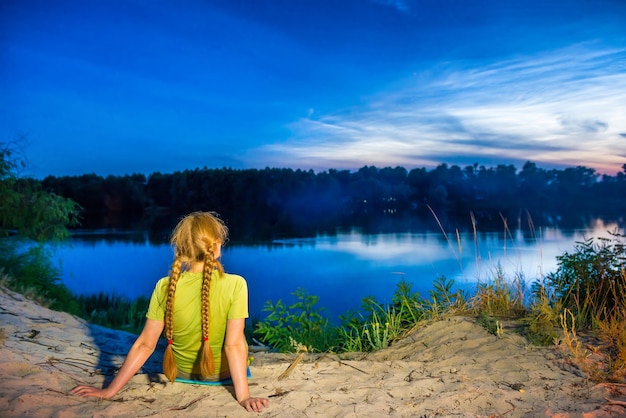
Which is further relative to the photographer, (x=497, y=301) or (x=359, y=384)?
(x=497, y=301)

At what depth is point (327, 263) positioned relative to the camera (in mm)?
21328

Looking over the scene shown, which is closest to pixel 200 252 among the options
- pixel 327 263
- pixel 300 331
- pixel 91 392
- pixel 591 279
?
pixel 91 392

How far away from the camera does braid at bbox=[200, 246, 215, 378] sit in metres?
3.27

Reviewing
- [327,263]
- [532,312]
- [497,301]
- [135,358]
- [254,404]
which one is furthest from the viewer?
[327,263]

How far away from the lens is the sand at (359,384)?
327 cm

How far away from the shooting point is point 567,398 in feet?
11.4

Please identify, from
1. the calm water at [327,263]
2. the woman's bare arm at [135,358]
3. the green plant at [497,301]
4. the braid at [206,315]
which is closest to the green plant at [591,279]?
the green plant at [497,301]

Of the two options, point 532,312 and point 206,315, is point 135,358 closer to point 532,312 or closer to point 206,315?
point 206,315

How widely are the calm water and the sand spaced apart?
297 inches

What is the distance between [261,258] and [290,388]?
1883 centimetres

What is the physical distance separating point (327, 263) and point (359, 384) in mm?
17455

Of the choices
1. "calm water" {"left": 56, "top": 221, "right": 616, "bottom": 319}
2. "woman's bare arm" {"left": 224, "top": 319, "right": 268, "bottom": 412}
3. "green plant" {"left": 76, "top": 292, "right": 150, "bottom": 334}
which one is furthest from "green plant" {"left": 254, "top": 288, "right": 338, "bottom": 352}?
"calm water" {"left": 56, "top": 221, "right": 616, "bottom": 319}

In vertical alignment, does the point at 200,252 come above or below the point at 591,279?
above

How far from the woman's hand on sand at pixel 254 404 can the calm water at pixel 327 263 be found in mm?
8980
